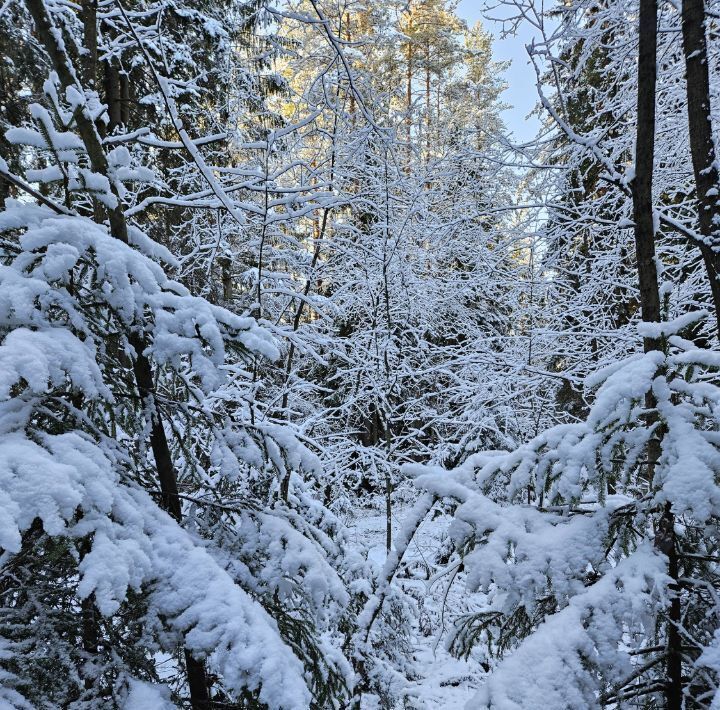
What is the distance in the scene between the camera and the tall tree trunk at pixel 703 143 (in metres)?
2.41

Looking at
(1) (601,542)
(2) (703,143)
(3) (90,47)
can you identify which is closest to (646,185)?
(2) (703,143)

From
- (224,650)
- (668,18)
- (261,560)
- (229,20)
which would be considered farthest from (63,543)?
(229,20)

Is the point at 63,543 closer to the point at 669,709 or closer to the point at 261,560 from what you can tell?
the point at 261,560

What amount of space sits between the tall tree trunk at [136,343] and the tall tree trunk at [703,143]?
2.83 metres

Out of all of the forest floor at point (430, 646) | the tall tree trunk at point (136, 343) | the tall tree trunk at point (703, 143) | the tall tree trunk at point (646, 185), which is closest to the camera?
the tall tree trunk at point (136, 343)

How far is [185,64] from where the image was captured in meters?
6.30

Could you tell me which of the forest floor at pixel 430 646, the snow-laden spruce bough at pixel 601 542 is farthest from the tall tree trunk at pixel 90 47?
the forest floor at pixel 430 646

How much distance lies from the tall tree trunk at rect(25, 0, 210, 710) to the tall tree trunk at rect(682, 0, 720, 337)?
2825 mm

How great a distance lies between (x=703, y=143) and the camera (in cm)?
243

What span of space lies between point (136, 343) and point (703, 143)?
300cm

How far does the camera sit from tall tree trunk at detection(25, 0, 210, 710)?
79.4 inches

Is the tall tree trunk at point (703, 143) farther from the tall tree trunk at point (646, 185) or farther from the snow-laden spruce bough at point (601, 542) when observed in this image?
the snow-laden spruce bough at point (601, 542)

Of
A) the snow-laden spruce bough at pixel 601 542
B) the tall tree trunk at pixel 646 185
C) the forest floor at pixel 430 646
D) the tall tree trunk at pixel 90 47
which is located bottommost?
the forest floor at pixel 430 646

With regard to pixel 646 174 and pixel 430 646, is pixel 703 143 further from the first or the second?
pixel 430 646
